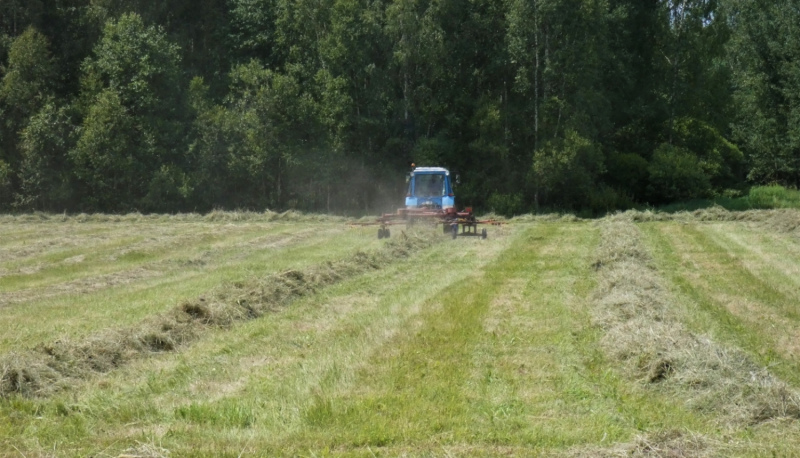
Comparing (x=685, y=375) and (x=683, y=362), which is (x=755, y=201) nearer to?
(x=683, y=362)

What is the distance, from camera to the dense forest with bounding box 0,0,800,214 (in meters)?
41.7

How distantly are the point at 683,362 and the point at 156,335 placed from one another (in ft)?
20.0

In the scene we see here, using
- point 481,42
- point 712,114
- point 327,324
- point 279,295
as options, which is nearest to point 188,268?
point 279,295

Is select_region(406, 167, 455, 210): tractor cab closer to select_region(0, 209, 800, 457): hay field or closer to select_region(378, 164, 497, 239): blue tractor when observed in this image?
select_region(378, 164, 497, 239): blue tractor

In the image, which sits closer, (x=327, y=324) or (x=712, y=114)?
(x=327, y=324)

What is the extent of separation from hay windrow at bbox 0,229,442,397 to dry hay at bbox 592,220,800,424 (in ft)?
16.3

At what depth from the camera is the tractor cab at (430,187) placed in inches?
1234

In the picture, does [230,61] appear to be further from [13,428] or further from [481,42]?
[13,428]

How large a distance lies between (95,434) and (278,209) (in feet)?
119

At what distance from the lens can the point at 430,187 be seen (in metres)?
32.6

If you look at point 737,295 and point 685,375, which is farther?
point 737,295

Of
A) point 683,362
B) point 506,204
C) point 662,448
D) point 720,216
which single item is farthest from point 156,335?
point 506,204

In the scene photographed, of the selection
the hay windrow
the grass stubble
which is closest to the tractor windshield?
the hay windrow

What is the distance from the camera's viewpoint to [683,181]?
4356 centimetres
